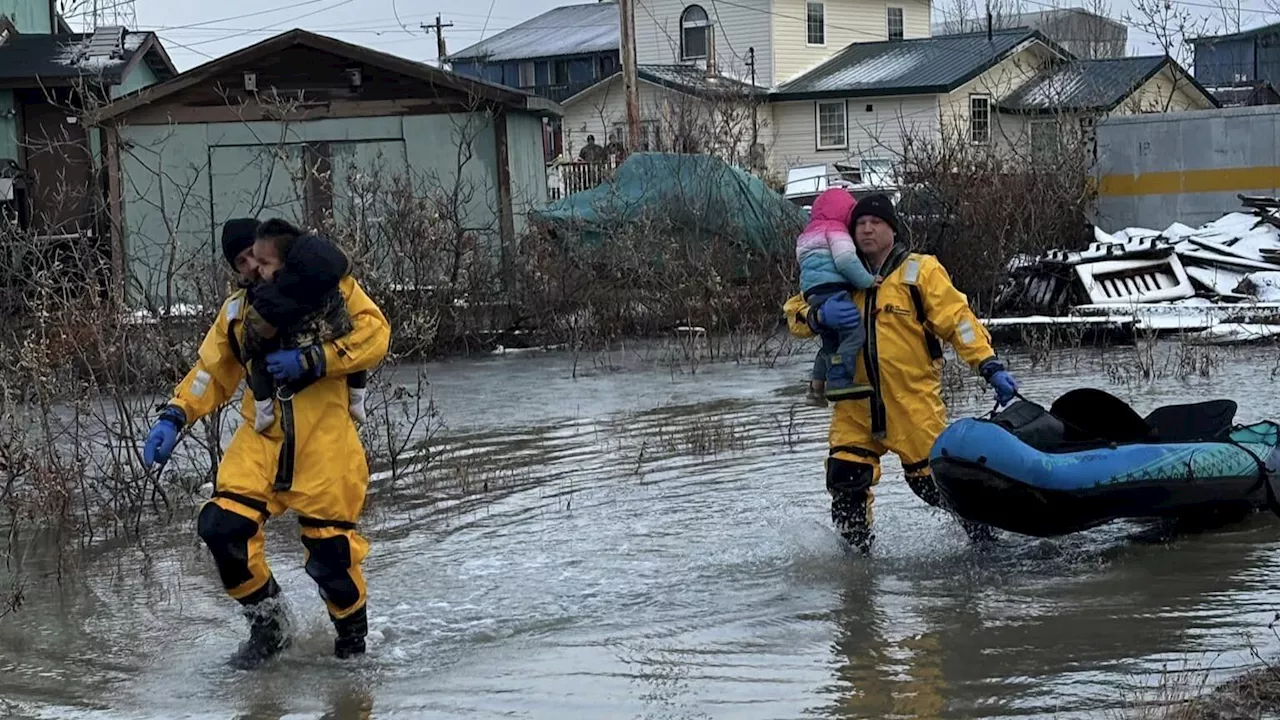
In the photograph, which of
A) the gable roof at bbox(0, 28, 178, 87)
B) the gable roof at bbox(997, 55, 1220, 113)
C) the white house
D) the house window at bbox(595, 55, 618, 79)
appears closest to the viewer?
the gable roof at bbox(0, 28, 178, 87)

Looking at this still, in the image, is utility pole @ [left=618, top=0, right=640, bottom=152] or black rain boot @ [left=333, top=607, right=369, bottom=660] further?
utility pole @ [left=618, top=0, right=640, bottom=152]

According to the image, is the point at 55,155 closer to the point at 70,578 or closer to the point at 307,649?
the point at 70,578

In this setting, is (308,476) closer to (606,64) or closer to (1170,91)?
(1170,91)

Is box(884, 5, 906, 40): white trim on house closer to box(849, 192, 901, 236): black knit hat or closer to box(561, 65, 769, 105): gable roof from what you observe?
box(561, 65, 769, 105): gable roof

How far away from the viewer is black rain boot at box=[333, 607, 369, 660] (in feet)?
19.1

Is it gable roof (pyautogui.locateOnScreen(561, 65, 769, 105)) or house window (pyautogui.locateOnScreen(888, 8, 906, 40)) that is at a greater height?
house window (pyautogui.locateOnScreen(888, 8, 906, 40))

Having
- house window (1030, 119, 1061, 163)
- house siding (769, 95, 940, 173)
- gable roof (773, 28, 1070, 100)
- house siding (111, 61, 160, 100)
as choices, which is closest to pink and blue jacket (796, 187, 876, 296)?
house window (1030, 119, 1061, 163)

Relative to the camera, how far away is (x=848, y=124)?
145 feet

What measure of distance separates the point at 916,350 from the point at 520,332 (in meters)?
11.5

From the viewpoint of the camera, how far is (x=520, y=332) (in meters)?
18.1

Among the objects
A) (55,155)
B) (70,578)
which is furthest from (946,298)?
(55,155)

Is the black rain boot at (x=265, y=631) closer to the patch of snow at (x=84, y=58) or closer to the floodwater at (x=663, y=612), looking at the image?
the floodwater at (x=663, y=612)

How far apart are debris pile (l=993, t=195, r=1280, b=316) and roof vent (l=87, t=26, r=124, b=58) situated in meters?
14.1

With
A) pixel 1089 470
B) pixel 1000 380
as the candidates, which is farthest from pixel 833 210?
pixel 1089 470
